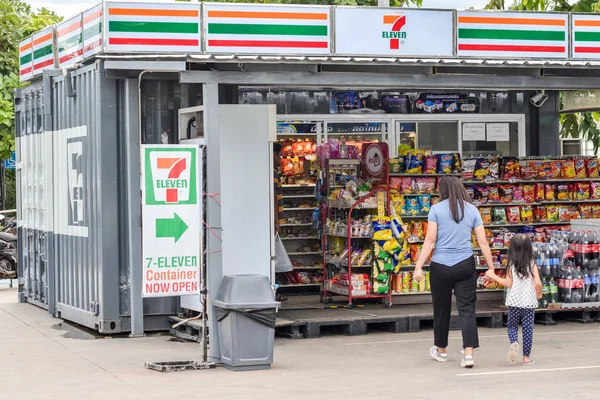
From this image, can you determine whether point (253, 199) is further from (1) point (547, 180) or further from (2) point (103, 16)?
(1) point (547, 180)

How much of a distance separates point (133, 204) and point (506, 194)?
5921 mm

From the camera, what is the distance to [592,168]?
701 inches

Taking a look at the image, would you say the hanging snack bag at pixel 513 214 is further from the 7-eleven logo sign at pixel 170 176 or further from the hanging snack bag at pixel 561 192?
the 7-eleven logo sign at pixel 170 176

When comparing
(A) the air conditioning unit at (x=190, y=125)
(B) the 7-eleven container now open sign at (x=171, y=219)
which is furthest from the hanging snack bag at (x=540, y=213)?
(B) the 7-eleven container now open sign at (x=171, y=219)

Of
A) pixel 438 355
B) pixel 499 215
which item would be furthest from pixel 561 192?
pixel 438 355

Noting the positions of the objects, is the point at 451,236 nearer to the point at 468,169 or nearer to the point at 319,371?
the point at 319,371

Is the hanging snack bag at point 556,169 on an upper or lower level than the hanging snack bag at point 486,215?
upper

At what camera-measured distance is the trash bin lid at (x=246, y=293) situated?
11633mm

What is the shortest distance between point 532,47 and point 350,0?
10.3 meters

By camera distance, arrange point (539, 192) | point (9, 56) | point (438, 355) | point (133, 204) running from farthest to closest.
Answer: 1. point (9, 56)
2. point (539, 192)
3. point (133, 204)
4. point (438, 355)

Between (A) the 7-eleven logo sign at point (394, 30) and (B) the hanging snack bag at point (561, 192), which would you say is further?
(B) the hanging snack bag at point (561, 192)

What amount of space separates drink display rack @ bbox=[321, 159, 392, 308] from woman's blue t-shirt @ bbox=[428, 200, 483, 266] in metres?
4.27

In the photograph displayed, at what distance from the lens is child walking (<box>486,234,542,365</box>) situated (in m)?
12.0

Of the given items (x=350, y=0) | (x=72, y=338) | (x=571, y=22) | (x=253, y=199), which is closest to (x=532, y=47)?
(x=571, y=22)
